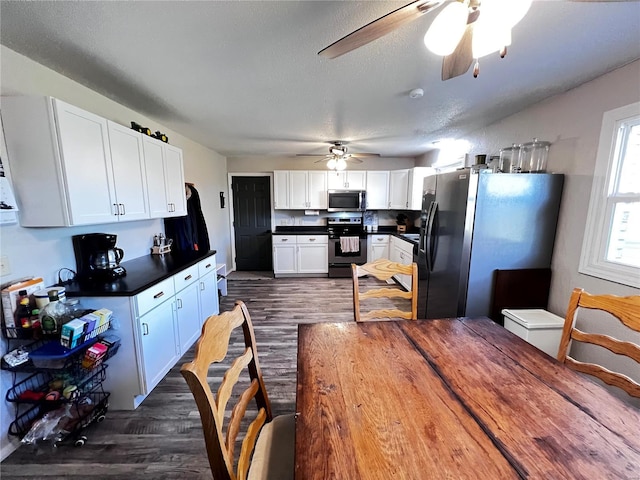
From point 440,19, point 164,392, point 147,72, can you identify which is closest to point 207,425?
point 440,19

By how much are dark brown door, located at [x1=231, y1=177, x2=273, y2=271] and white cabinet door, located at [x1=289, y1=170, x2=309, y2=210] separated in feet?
1.95

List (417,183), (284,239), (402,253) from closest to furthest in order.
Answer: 1. (402,253)
2. (417,183)
3. (284,239)

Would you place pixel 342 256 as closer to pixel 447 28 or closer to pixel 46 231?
pixel 46 231

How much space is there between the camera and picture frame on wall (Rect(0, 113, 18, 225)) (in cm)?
146

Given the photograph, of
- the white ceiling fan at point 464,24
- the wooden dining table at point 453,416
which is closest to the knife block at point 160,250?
the wooden dining table at point 453,416

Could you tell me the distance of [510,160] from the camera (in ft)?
8.57

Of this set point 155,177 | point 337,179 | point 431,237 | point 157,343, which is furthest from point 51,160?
point 337,179

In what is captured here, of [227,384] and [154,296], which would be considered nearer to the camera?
[227,384]

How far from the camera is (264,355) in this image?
2.44m

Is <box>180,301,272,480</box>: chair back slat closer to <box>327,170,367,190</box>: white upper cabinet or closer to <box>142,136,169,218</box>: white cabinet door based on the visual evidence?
<box>142,136,169,218</box>: white cabinet door

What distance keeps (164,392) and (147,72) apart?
2.41 meters

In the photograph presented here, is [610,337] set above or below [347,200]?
below

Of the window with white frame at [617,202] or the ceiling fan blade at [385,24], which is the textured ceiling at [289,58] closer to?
the ceiling fan blade at [385,24]

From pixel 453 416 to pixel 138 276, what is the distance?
228 centimetres
